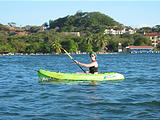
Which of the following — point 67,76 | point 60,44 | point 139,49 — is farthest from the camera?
point 139,49

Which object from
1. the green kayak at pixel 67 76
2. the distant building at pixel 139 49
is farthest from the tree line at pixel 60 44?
the green kayak at pixel 67 76

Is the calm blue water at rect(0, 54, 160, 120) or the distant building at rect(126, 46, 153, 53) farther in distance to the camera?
the distant building at rect(126, 46, 153, 53)

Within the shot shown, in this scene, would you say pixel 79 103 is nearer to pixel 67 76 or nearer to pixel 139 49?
pixel 67 76

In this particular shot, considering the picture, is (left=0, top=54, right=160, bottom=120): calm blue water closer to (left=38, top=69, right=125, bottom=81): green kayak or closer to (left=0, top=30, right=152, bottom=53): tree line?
(left=38, top=69, right=125, bottom=81): green kayak

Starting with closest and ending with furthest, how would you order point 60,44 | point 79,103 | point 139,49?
1. point 79,103
2. point 60,44
3. point 139,49

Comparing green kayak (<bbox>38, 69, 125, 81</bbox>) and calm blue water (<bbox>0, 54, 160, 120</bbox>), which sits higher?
green kayak (<bbox>38, 69, 125, 81</bbox>)

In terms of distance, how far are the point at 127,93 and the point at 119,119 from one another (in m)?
4.67

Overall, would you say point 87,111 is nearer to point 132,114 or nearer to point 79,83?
point 132,114

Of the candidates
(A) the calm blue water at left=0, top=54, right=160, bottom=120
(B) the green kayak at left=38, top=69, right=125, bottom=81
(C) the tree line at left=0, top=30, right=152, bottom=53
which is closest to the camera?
(A) the calm blue water at left=0, top=54, right=160, bottom=120

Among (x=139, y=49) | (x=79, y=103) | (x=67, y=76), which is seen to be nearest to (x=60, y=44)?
(x=139, y=49)

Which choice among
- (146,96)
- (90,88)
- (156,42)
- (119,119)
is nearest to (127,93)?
(146,96)

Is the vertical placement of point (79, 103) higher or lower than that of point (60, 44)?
lower

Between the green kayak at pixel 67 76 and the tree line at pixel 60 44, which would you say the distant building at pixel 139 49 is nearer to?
the tree line at pixel 60 44

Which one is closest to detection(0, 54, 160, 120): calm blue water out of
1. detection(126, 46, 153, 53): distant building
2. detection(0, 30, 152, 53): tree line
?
detection(0, 30, 152, 53): tree line
